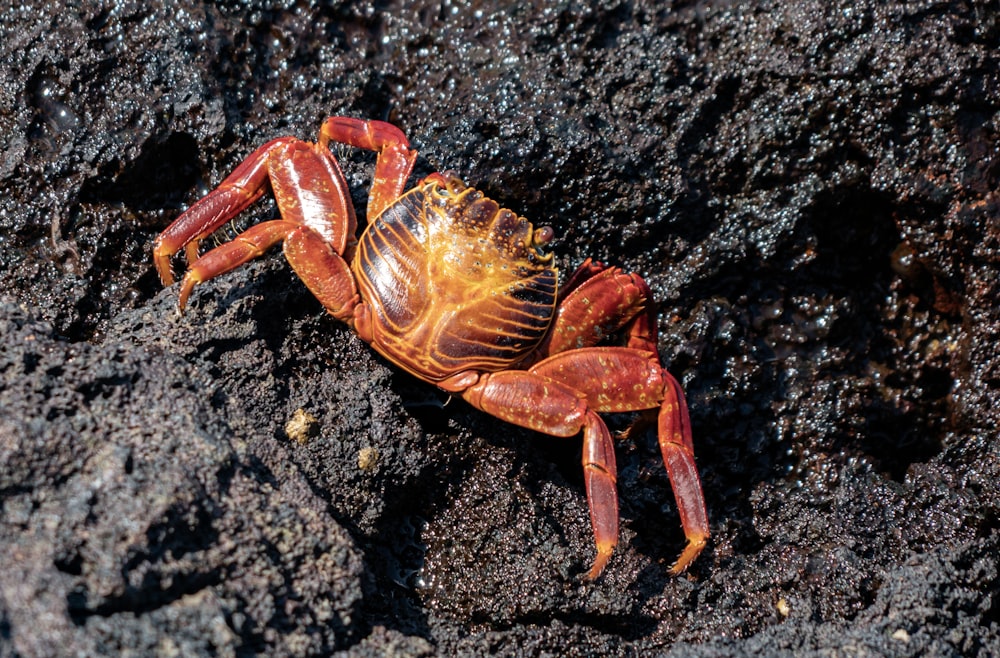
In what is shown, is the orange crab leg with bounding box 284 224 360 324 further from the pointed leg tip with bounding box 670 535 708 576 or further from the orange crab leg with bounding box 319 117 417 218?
the pointed leg tip with bounding box 670 535 708 576

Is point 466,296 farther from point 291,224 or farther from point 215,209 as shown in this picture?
point 215,209

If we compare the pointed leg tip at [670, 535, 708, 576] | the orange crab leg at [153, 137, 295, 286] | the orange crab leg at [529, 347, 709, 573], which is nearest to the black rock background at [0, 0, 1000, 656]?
the pointed leg tip at [670, 535, 708, 576]

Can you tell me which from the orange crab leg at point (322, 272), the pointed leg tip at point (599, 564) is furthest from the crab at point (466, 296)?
the pointed leg tip at point (599, 564)

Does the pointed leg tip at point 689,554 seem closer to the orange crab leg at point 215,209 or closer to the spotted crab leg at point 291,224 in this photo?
the spotted crab leg at point 291,224

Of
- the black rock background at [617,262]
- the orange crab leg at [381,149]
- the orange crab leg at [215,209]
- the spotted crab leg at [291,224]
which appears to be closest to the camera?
the black rock background at [617,262]

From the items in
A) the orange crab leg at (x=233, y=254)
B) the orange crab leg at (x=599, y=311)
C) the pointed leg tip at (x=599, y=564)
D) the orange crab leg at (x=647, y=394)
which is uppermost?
the orange crab leg at (x=233, y=254)

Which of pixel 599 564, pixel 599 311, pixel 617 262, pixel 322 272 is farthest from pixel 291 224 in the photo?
pixel 599 564

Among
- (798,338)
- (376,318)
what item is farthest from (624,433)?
(376,318)

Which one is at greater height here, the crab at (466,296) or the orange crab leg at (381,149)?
the orange crab leg at (381,149)
